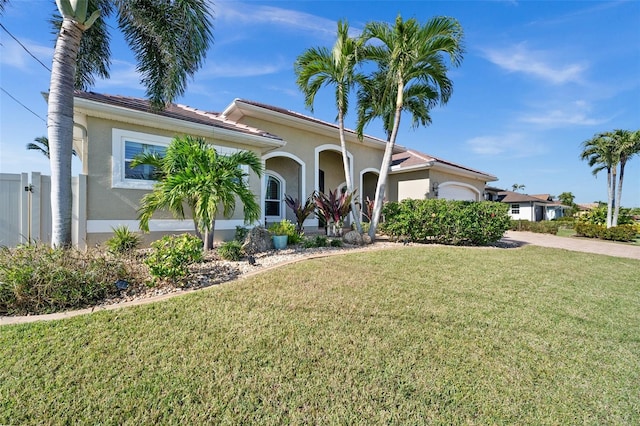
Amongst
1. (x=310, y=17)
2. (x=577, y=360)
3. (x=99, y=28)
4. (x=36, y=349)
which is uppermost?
(x=310, y=17)

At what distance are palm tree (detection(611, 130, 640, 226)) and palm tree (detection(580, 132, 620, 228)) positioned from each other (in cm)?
31

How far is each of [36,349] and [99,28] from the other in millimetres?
10589

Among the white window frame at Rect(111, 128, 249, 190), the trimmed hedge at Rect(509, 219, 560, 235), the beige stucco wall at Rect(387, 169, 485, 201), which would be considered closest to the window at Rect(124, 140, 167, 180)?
the white window frame at Rect(111, 128, 249, 190)

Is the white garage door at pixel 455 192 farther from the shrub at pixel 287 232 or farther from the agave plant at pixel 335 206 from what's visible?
the shrub at pixel 287 232

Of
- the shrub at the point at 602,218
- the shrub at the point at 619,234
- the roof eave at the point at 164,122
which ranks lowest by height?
the shrub at the point at 619,234

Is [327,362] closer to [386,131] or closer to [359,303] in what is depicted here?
[359,303]

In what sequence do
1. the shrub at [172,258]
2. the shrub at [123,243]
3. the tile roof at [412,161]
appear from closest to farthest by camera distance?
1. the shrub at [172,258]
2. the shrub at [123,243]
3. the tile roof at [412,161]

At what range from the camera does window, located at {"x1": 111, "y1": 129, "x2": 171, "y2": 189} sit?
25.4 feet

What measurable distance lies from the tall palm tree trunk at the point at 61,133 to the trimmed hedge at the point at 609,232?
27907 millimetres

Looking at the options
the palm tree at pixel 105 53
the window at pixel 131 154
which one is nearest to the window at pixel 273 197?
the window at pixel 131 154

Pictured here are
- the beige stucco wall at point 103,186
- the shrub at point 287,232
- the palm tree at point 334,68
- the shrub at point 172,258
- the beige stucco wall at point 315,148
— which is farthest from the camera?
the beige stucco wall at point 315,148

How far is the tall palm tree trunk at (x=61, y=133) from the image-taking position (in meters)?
5.90

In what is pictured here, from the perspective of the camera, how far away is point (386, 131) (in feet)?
41.2

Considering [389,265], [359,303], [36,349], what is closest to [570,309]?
[389,265]
